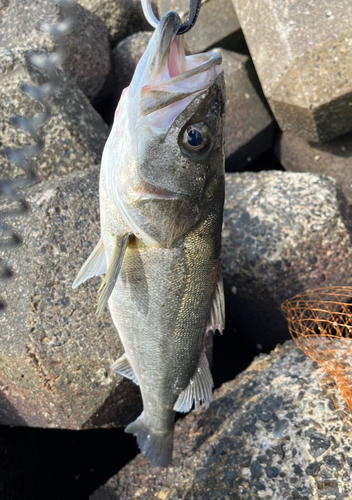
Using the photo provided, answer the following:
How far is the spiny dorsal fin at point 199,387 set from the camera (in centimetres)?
196

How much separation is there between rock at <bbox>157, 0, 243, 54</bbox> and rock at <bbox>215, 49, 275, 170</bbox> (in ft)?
0.69

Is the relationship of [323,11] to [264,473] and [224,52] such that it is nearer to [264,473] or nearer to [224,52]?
[224,52]

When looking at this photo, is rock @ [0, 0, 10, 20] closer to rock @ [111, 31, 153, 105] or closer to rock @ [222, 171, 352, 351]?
rock @ [111, 31, 153, 105]

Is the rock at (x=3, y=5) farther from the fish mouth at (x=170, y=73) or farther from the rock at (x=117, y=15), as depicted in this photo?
the fish mouth at (x=170, y=73)

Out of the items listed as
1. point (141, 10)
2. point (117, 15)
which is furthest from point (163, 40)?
point (141, 10)

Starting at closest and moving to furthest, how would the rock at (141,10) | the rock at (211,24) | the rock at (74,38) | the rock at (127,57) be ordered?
the rock at (74,38)
the rock at (211,24)
the rock at (127,57)
the rock at (141,10)

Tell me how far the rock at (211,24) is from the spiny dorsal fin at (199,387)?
128 inches

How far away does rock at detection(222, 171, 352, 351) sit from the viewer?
2785mm

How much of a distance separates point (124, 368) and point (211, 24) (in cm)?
340

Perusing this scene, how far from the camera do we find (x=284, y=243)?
2770 mm

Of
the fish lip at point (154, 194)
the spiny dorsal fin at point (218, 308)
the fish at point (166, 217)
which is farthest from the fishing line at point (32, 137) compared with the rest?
the spiny dorsal fin at point (218, 308)

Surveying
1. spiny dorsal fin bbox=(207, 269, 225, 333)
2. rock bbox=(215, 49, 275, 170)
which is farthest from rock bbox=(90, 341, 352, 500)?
rock bbox=(215, 49, 275, 170)

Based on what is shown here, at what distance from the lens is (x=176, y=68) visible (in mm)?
1383

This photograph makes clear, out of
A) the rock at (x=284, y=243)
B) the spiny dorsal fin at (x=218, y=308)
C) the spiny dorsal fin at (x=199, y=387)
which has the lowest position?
the rock at (x=284, y=243)
